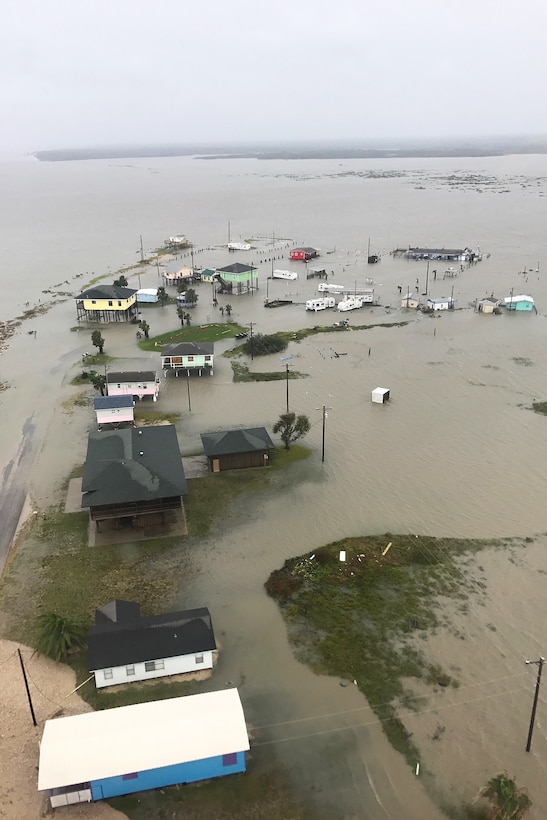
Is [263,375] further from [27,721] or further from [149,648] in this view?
[27,721]

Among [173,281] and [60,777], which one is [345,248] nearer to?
[173,281]

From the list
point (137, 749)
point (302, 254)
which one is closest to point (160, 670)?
point (137, 749)

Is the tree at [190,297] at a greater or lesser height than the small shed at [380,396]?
greater

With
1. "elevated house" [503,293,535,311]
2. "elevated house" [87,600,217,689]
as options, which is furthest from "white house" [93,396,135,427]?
"elevated house" [503,293,535,311]

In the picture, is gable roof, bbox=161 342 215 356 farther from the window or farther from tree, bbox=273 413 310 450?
the window

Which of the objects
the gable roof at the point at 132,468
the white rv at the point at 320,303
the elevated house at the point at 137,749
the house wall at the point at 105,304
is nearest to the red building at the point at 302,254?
the white rv at the point at 320,303

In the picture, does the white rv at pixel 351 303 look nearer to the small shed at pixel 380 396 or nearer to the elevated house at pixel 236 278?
the elevated house at pixel 236 278
